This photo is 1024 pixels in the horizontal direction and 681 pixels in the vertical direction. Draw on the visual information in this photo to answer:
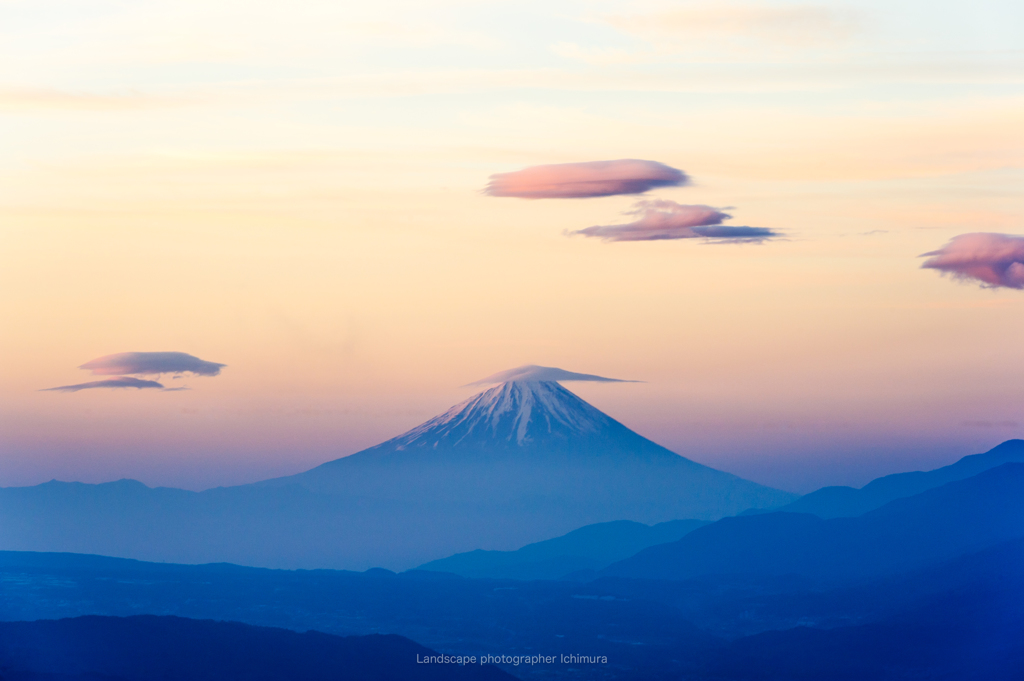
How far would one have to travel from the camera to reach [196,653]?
14762 cm

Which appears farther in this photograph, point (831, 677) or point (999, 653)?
point (831, 677)

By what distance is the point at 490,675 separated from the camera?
570ft

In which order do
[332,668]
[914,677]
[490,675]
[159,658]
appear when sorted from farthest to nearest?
[914,677]
[490,675]
[332,668]
[159,658]

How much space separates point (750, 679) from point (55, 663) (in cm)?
11632

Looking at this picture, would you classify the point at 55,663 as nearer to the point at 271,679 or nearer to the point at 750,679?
the point at 271,679

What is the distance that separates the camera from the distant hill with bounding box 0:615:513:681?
138375 millimetres

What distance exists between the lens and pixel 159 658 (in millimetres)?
144750

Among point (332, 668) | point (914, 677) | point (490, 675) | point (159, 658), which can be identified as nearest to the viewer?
point (159, 658)

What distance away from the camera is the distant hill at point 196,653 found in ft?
454

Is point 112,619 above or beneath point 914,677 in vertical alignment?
above

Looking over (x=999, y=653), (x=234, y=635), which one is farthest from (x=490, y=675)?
(x=999, y=653)

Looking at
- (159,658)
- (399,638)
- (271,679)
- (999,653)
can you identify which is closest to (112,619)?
(159,658)

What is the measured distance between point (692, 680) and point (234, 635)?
84480mm

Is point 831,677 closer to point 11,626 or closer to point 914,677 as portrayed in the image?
point 914,677
